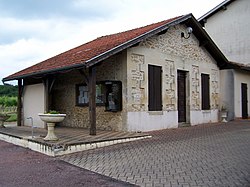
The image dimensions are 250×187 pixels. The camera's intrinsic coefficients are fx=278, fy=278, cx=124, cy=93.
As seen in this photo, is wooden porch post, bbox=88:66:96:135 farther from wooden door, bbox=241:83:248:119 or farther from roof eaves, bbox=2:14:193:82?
wooden door, bbox=241:83:248:119

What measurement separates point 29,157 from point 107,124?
14.4 ft

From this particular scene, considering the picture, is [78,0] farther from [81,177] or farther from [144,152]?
[81,177]

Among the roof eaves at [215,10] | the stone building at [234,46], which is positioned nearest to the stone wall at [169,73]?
the stone building at [234,46]

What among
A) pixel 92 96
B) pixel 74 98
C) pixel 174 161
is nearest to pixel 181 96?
pixel 74 98

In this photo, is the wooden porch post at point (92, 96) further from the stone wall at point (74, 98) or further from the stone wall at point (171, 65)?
the stone wall at point (171, 65)

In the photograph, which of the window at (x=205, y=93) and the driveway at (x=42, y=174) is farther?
the window at (x=205, y=93)

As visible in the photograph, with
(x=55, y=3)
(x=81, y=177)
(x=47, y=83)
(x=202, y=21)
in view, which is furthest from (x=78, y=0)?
(x=202, y=21)

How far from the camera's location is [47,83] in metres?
11.8

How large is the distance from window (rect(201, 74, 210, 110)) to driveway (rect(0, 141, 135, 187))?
10.1 metres

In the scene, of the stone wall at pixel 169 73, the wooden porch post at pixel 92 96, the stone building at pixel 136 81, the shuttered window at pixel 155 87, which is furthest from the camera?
the shuttered window at pixel 155 87

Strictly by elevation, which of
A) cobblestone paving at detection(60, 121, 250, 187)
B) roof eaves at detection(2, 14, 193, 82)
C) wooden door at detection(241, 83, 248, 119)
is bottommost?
cobblestone paving at detection(60, 121, 250, 187)

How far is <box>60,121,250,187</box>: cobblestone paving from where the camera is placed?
198 inches

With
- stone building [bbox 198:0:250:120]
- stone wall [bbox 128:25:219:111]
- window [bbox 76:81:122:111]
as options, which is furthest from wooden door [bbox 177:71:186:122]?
window [bbox 76:81:122:111]

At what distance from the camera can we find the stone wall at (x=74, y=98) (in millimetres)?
11008
